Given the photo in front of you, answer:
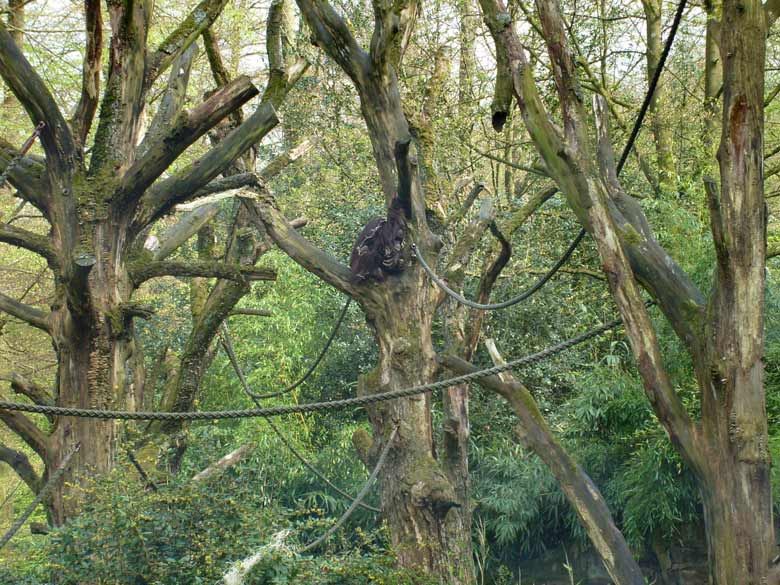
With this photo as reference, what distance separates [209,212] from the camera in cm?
834

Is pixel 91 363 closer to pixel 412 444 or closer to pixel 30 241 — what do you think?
pixel 30 241

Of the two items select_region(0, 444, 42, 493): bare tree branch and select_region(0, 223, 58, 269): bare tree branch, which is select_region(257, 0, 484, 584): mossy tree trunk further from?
select_region(0, 444, 42, 493): bare tree branch

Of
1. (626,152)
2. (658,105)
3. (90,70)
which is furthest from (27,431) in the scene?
(658,105)

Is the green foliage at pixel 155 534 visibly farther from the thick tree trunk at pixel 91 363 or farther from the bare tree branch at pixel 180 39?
the bare tree branch at pixel 180 39

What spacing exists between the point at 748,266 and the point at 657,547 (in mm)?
5733

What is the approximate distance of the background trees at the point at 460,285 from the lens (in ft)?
25.1

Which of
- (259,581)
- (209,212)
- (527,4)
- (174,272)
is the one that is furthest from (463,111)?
(259,581)

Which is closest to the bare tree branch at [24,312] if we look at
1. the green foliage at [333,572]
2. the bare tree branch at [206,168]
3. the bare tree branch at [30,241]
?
the bare tree branch at [30,241]

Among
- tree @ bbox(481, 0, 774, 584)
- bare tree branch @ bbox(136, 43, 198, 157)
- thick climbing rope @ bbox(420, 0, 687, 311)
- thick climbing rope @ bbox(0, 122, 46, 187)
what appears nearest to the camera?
tree @ bbox(481, 0, 774, 584)

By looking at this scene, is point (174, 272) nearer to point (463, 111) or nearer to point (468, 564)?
point (468, 564)

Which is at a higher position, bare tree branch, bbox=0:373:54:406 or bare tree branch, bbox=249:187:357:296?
bare tree branch, bbox=249:187:357:296

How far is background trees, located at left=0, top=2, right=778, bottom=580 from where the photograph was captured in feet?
25.1

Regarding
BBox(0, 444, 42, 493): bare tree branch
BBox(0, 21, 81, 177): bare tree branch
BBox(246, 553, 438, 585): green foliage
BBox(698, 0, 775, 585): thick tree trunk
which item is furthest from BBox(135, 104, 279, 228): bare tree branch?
BBox(698, 0, 775, 585): thick tree trunk

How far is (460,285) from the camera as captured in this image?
6.87 m
